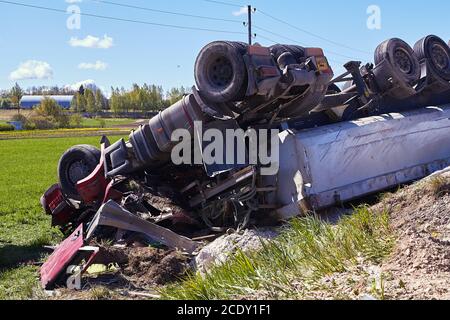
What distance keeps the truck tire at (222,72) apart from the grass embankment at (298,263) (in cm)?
181

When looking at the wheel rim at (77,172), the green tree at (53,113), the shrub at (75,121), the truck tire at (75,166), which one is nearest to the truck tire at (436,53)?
the truck tire at (75,166)

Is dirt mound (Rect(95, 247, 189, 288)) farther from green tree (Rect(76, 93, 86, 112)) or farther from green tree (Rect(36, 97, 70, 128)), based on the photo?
green tree (Rect(76, 93, 86, 112))

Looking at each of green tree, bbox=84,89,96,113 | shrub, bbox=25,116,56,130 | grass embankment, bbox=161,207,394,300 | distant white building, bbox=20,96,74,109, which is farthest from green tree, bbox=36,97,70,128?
grass embankment, bbox=161,207,394,300

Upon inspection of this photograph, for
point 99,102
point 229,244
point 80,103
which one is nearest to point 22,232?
point 229,244

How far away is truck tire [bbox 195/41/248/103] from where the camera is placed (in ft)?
18.7

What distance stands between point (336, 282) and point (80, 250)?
296cm

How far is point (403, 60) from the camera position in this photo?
7.59 meters

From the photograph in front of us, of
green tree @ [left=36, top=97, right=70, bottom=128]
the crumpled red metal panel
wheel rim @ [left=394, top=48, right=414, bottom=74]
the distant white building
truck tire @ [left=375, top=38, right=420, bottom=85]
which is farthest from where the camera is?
the distant white building

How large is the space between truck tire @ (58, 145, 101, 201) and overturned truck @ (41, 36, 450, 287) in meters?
0.32

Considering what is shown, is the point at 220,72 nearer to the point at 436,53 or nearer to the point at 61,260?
the point at 61,260

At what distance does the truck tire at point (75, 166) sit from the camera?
7865mm

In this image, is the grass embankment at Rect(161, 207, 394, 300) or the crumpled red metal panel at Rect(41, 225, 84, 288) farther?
the crumpled red metal panel at Rect(41, 225, 84, 288)

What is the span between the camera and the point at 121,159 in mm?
6992

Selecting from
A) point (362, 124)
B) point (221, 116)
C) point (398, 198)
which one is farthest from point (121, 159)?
point (398, 198)
